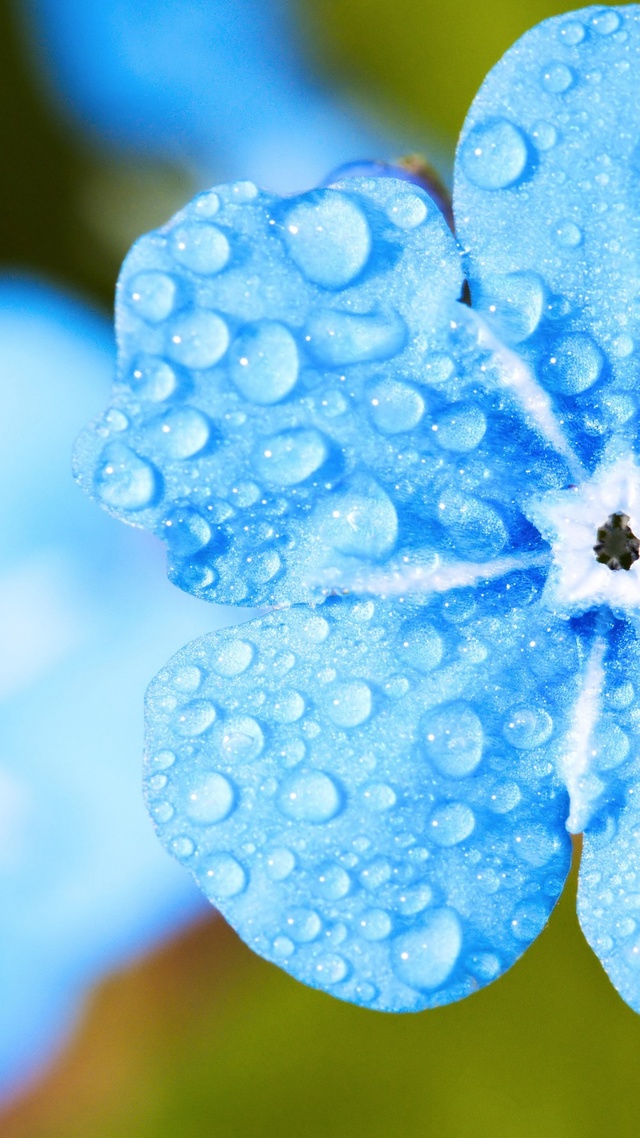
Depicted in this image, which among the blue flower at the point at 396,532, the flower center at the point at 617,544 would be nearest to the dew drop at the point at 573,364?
the blue flower at the point at 396,532

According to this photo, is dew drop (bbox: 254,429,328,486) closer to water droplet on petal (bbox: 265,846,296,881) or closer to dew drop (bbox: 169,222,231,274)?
dew drop (bbox: 169,222,231,274)

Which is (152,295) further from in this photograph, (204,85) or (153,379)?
(204,85)

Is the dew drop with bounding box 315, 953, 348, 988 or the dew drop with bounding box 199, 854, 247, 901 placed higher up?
the dew drop with bounding box 199, 854, 247, 901

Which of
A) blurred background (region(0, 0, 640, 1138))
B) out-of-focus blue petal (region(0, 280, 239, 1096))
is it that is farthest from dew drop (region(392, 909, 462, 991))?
out-of-focus blue petal (region(0, 280, 239, 1096))

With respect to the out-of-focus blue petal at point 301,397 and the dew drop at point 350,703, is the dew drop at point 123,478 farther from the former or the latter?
the dew drop at point 350,703

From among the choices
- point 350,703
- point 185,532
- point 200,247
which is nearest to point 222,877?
point 350,703

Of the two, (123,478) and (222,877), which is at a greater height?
(123,478)
